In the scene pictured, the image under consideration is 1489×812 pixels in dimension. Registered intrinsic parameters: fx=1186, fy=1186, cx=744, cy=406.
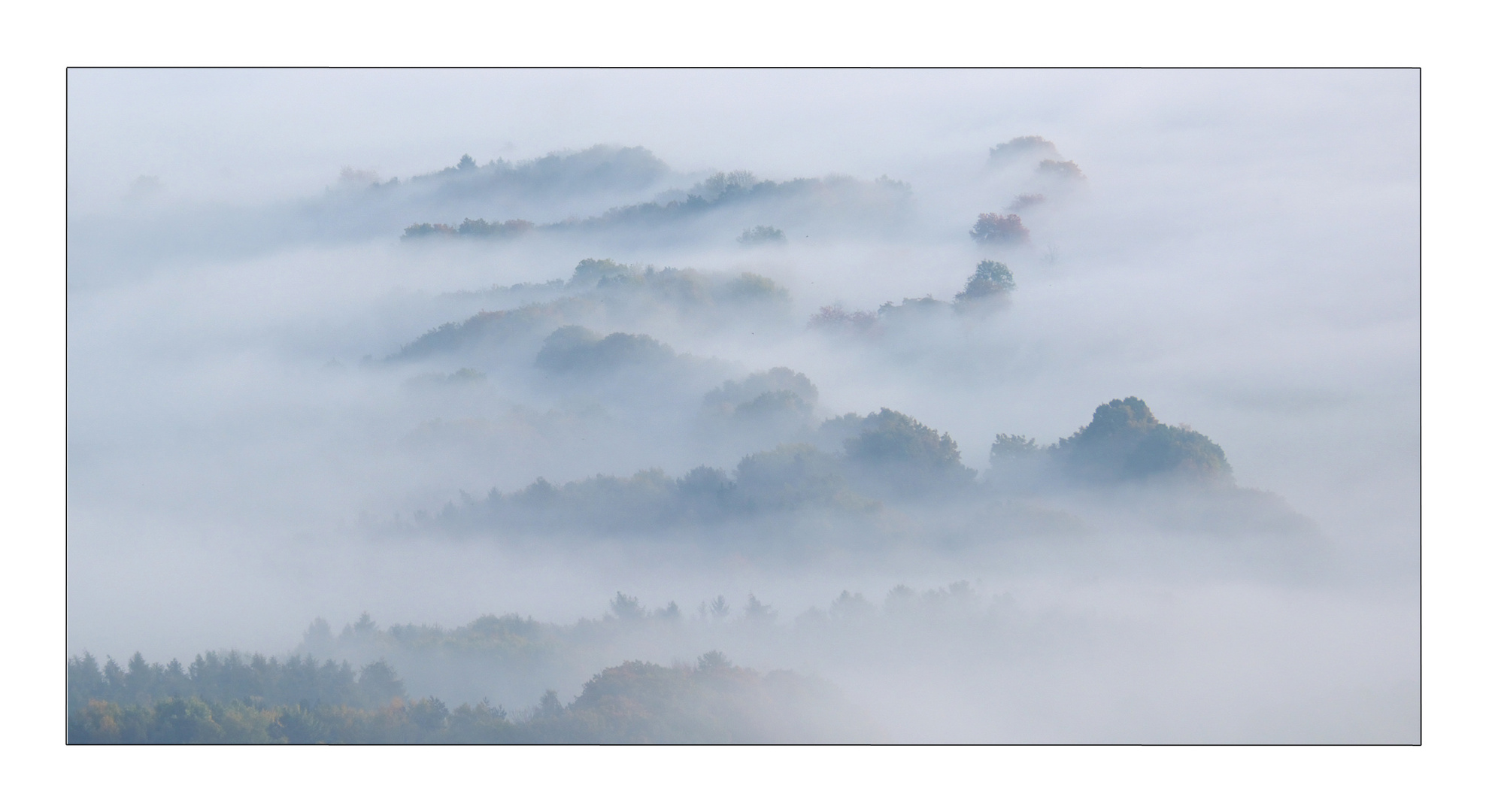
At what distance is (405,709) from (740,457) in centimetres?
326

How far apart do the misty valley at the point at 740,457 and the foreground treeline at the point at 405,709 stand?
26 mm

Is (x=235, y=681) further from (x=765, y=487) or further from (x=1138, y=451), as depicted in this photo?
(x=1138, y=451)

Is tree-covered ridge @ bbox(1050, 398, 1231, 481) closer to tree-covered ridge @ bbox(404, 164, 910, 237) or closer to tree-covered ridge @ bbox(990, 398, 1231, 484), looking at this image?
tree-covered ridge @ bbox(990, 398, 1231, 484)

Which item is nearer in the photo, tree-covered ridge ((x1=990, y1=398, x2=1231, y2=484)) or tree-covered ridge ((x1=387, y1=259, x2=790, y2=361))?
tree-covered ridge ((x1=990, y1=398, x2=1231, y2=484))

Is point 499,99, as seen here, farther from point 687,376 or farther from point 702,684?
point 702,684

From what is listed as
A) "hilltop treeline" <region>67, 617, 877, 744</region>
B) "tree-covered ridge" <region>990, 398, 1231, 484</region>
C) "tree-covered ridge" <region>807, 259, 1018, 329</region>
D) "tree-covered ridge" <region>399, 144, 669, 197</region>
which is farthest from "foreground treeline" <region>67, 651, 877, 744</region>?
"tree-covered ridge" <region>399, 144, 669, 197</region>

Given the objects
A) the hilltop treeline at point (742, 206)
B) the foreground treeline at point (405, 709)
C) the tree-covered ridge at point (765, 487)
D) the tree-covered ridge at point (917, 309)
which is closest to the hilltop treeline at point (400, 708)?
the foreground treeline at point (405, 709)

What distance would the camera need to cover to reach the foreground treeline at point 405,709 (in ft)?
29.4

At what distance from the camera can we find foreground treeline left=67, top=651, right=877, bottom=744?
8953 millimetres

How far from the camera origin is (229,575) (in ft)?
30.8

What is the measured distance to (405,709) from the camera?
9.20 metres

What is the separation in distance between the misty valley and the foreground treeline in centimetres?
3

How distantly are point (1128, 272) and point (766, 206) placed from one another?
2976mm
